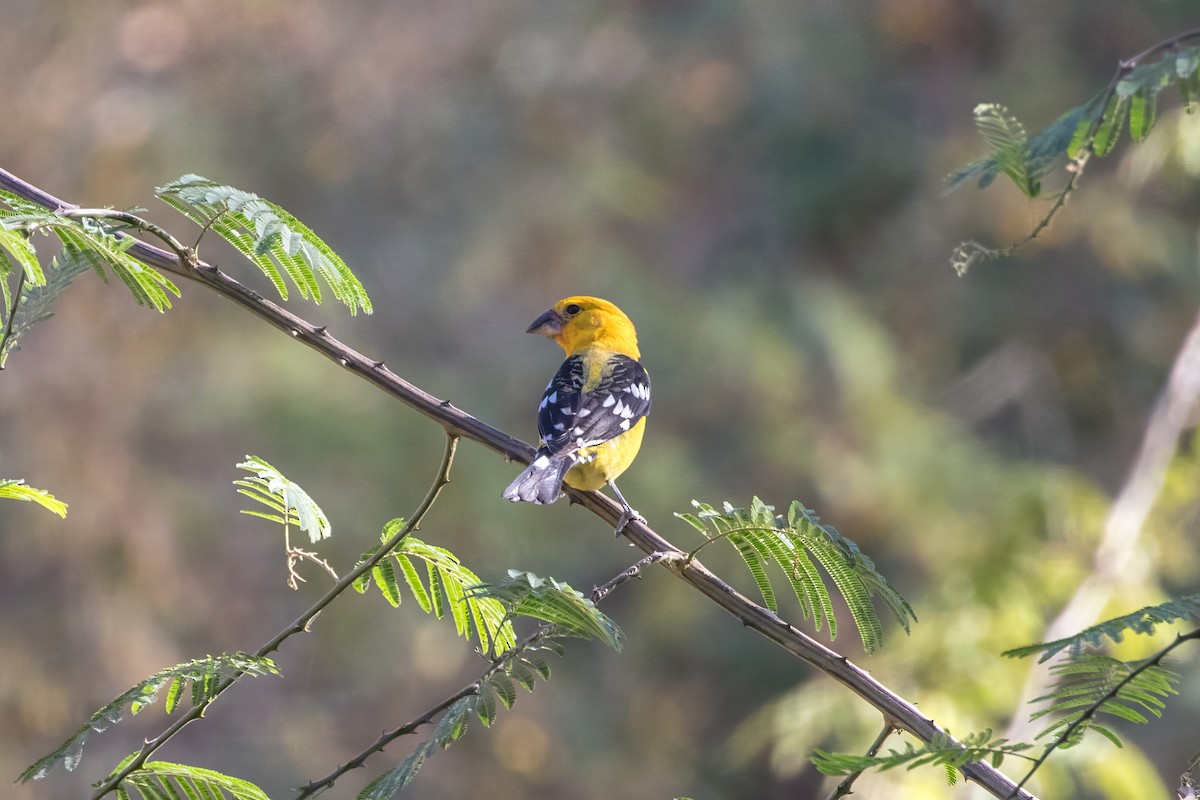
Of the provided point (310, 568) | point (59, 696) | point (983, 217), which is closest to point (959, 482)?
point (983, 217)

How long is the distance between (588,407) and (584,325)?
41.9 inches

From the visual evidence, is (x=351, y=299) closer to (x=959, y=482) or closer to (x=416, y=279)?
(x=959, y=482)

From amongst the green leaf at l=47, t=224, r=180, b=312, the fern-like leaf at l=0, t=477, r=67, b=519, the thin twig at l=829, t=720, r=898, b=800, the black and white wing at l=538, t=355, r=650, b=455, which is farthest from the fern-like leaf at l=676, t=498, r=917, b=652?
the black and white wing at l=538, t=355, r=650, b=455

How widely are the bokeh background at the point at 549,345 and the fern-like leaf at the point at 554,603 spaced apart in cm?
720

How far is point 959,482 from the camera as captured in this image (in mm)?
11031

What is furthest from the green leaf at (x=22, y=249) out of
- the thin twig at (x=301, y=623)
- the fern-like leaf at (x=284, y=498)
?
the thin twig at (x=301, y=623)

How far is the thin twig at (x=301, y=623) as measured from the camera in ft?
5.91

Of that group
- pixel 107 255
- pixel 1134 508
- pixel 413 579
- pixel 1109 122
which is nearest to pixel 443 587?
pixel 413 579

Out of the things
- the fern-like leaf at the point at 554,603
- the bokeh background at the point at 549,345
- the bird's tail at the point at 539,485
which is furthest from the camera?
the bokeh background at the point at 549,345

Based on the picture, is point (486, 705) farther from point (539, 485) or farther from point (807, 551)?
point (539, 485)

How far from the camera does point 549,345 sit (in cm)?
1349

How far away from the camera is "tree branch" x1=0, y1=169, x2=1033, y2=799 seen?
1.85m

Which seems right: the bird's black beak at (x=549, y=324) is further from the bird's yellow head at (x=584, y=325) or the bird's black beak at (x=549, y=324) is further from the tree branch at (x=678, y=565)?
the tree branch at (x=678, y=565)

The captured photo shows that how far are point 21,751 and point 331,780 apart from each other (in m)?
9.30
